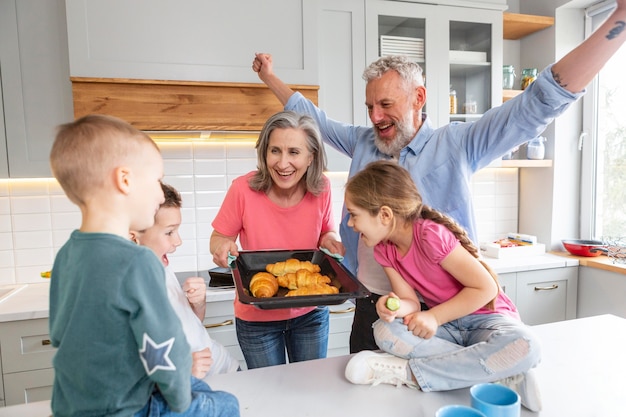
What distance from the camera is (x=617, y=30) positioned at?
3.15 ft

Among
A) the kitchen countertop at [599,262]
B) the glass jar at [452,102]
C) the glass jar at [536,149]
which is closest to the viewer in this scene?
the kitchen countertop at [599,262]

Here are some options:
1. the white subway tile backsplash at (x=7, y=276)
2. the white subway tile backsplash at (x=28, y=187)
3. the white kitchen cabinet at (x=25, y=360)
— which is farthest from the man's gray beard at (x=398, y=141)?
the white subway tile backsplash at (x=7, y=276)

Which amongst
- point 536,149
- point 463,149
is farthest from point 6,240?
point 536,149

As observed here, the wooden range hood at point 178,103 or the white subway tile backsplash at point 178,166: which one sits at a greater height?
the wooden range hood at point 178,103

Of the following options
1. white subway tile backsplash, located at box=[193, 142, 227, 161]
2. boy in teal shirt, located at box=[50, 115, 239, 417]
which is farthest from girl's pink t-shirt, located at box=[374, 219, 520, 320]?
white subway tile backsplash, located at box=[193, 142, 227, 161]

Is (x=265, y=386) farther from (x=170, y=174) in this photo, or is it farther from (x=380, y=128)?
(x=170, y=174)

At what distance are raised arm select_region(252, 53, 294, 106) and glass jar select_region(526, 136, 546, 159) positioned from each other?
182cm

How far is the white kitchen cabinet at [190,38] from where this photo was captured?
5.70ft

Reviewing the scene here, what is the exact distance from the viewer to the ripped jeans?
911 mm

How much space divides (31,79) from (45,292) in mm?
1039

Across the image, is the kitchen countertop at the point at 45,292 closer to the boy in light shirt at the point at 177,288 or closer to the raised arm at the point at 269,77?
the boy in light shirt at the point at 177,288

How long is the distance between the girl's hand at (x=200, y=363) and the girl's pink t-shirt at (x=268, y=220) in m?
0.46

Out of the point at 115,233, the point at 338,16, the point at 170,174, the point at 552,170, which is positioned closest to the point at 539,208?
the point at 552,170

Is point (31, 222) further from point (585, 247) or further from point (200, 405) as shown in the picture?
point (585, 247)
